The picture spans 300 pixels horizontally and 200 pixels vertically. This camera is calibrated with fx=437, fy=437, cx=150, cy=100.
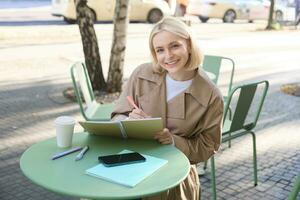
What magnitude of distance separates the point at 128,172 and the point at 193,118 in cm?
Answer: 69

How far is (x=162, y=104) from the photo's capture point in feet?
9.06

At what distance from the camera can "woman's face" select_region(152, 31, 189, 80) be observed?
103 inches

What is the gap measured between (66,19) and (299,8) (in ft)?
Answer: 43.0

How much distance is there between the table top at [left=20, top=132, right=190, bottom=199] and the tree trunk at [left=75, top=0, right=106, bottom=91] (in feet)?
15.2

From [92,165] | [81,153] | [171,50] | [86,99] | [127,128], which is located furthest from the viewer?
[86,99]

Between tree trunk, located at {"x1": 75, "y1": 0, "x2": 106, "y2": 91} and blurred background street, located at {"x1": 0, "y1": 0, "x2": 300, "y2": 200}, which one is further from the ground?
tree trunk, located at {"x1": 75, "y1": 0, "x2": 106, "y2": 91}

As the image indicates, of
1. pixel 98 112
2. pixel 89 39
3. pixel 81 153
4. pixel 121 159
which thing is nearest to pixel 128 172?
pixel 121 159

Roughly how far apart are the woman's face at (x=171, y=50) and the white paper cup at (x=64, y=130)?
67 centimetres

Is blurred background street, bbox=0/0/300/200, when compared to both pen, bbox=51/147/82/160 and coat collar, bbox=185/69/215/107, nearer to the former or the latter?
coat collar, bbox=185/69/215/107

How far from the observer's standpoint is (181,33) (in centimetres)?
260

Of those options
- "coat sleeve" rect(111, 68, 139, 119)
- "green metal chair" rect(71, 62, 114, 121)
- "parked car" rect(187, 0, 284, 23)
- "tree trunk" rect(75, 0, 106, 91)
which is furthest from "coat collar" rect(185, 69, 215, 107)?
"parked car" rect(187, 0, 284, 23)

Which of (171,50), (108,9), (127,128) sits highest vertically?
(171,50)

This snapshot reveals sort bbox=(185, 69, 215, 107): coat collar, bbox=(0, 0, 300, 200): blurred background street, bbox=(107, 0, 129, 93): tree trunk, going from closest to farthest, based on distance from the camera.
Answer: bbox=(185, 69, 215, 107): coat collar < bbox=(0, 0, 300, 200): blurred background street < bbox=(107, 0, 129, 93): tree trunk

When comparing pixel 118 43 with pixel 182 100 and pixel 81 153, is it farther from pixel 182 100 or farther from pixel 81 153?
pixel 81 153
